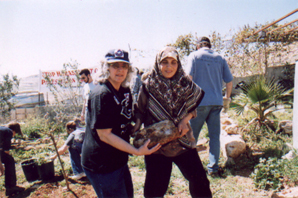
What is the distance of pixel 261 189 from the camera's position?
2.77 m

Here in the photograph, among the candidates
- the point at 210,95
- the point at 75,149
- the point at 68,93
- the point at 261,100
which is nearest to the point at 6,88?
the point at 68,93

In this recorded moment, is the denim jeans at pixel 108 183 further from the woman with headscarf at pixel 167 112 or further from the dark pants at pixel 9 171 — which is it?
the dark pants at pixel 9 171

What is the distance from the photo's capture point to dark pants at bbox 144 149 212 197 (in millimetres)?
1934

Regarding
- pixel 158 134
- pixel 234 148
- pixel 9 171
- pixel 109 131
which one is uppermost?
pixel 109 131

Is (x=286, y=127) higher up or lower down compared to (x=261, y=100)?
lower down

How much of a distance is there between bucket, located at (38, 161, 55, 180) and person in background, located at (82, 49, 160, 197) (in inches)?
111

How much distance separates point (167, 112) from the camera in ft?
6.53

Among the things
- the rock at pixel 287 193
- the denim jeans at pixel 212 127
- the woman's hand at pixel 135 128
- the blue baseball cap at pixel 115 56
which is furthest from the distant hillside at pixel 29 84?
the rock at pixel 287 193

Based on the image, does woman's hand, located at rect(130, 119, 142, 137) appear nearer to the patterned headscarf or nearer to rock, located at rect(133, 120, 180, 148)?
rock, located at rect(133, 120, 180, 148)

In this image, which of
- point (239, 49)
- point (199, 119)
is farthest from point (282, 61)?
point (199, 119)

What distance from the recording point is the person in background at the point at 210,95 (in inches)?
123

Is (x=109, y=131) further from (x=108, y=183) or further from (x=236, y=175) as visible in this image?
(x=236, y=175)

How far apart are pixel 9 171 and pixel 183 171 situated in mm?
3426

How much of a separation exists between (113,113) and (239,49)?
30.1 feet
